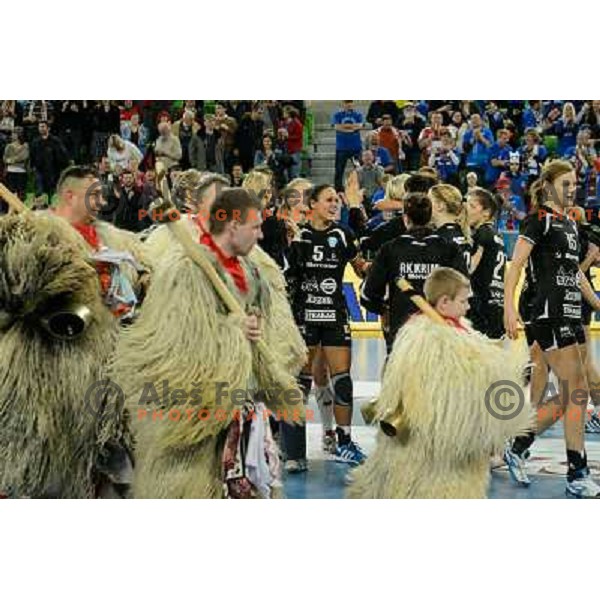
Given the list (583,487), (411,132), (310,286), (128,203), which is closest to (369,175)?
(411,132)

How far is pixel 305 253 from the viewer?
14.2ft

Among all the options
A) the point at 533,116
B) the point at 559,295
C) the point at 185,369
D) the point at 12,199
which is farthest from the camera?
the point at 559,295

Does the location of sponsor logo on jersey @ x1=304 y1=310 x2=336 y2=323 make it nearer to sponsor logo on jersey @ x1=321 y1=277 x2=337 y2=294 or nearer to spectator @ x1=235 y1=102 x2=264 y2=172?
sponsor logo on jersey @ x1=321 y1=277 x2=337 y2=294

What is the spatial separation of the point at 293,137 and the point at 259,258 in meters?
0.45

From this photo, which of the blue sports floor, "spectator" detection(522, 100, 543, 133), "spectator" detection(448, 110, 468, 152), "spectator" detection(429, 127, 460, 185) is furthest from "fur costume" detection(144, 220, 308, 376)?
"spectator" detection(522, 100, 543, 133)

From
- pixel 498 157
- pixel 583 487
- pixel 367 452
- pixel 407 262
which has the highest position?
pixel 498 157

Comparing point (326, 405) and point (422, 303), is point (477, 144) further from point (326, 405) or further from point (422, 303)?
point (326, 405)

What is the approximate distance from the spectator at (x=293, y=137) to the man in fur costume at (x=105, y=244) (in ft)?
2.03

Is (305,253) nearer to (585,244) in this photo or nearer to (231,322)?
(231,322)

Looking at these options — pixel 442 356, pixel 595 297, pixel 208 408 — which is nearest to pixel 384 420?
pixel 442 356

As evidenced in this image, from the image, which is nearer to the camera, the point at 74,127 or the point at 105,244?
the point at 105,244

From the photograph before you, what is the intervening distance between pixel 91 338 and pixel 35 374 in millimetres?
216

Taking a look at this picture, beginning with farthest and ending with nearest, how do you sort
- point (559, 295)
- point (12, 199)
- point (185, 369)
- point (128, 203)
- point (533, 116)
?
point (559, 295) < point (533, 116) < point (128, 203) < point (12, 199) < point (185, 369)

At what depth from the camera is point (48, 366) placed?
13.1ft
